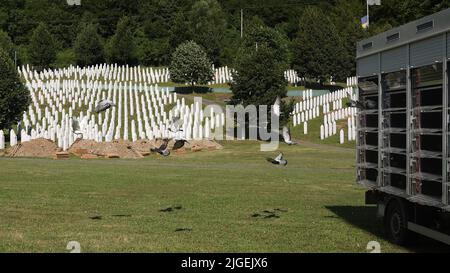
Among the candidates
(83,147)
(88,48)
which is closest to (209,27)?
(88,48)

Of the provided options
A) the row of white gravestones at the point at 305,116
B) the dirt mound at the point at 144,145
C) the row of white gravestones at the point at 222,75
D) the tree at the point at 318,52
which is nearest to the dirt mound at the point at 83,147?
the dirt mound at the point at 144,145

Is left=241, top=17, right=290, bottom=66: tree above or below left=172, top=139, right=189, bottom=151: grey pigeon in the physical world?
above

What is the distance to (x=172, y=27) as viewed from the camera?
103 metres

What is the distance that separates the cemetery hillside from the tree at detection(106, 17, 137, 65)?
945 centimetres

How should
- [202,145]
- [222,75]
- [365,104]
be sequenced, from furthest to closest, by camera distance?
[222,75], [202,145], [365,104]

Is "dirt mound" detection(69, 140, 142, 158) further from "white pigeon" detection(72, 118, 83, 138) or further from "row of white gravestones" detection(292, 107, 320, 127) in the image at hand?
"row of white gravestones" detection(292, 107, 320, 127)

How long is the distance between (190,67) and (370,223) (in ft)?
203

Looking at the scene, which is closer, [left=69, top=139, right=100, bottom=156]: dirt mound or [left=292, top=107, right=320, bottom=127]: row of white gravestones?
[left=69, top=139, right=100, bottom=156]: dirt mound

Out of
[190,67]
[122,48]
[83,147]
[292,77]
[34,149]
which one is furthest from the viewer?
[122,48]

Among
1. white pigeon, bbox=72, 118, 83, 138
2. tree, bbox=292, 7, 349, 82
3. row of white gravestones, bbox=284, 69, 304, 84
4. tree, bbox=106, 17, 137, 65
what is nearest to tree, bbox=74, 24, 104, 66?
tree, bbox=106, 17, 137, 65

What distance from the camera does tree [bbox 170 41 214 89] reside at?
74.6 metres

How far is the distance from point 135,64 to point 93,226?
94445 mm

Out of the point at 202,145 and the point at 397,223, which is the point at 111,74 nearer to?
the point at 202,145
